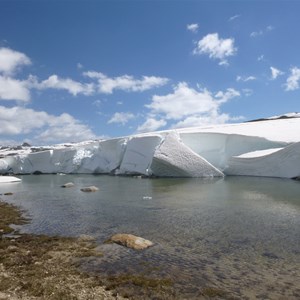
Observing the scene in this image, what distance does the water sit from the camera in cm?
554

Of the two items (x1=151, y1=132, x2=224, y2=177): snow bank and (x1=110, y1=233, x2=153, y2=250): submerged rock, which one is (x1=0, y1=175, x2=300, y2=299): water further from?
(x1=151, y1=132, x2=224, y2=177): snow bank

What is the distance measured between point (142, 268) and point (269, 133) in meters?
22.5

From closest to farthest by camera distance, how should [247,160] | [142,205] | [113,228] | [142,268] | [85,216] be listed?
[142,268] → [113,228] → [85,216] → [142,205] → [247,160]

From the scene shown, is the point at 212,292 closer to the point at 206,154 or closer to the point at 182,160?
the point at 182,160

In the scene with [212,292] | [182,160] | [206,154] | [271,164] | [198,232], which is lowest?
[212,292]

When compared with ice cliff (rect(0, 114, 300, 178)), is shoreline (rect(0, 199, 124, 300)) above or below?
below

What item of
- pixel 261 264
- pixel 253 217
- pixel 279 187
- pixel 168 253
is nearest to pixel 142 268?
pixel 168 253

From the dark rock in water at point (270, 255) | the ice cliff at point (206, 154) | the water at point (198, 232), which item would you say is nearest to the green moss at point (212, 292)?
the water at point (198, 232)

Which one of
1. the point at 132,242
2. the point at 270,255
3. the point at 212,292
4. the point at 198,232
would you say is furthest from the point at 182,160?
the point at 212,292

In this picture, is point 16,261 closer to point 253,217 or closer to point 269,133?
point 253,217

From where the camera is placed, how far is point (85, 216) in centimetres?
1100

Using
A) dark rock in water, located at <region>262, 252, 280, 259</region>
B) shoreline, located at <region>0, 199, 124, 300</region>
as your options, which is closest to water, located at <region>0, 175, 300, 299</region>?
dark rock in water, located at <region>262, 252, 280, 259</region>

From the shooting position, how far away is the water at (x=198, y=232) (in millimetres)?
5543

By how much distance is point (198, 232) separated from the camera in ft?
28.1
